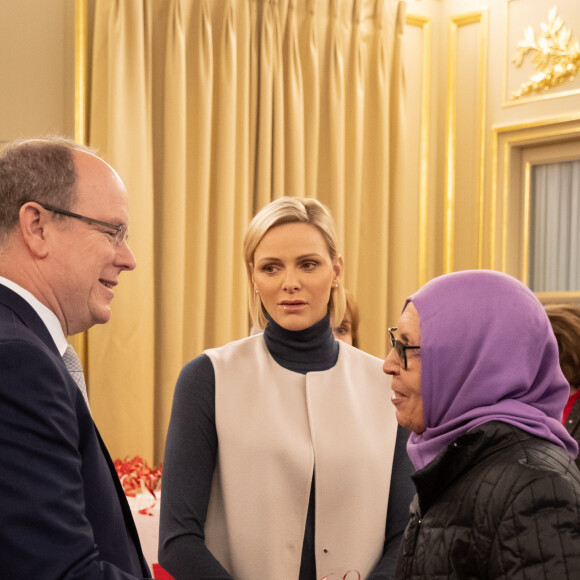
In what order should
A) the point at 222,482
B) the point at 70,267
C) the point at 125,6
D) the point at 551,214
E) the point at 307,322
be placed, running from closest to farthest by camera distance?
the point at 70,267 < the point at 222,482 < the point at 307,322 < the point at 125,6 < the point at 551,214

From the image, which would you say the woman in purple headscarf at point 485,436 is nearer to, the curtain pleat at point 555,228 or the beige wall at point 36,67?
the beige wall at point 36,67

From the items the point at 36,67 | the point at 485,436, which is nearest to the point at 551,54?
the point at 36,67

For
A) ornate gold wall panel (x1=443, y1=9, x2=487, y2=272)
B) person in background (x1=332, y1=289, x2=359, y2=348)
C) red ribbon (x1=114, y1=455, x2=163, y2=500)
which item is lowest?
red ribbon (x1=114, y1=455, x2=163, y2=500)

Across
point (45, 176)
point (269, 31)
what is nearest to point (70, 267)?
point (45, 176)

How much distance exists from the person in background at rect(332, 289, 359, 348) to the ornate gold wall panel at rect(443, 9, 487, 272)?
7.18 feet

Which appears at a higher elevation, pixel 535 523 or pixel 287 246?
pixel 287 246

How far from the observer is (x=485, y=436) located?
1482 millimetres

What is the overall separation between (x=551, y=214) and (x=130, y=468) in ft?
10.7

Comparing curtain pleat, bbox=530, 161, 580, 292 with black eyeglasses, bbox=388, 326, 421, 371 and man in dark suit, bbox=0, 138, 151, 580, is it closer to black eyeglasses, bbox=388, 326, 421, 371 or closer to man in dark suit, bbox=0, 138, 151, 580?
black eyeglasses, bbox=388, 326, 421, 371

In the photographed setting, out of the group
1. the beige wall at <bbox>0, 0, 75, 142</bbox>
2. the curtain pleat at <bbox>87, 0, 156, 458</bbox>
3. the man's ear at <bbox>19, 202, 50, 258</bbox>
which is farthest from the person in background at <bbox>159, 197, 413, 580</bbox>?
the beige wall at <bbox>0, 0, 75, 142</bbox>

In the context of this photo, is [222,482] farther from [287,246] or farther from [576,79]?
[576,79]

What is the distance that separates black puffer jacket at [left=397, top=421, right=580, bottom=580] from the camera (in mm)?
1307

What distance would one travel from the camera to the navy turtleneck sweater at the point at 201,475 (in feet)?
6.28

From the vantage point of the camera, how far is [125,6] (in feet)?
14.1
